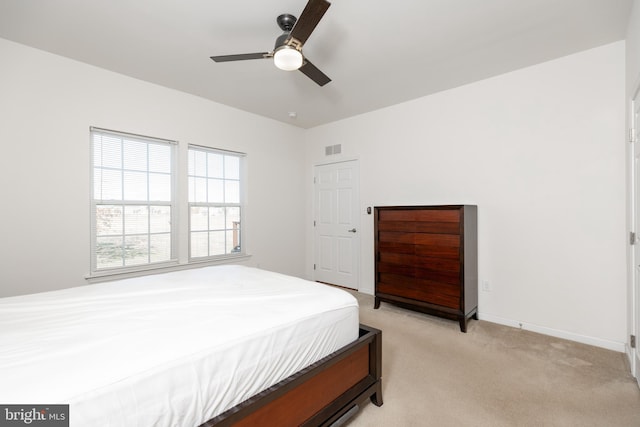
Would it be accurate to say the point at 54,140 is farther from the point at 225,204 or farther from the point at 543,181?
the point at 543,181

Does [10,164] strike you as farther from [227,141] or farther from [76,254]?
[227,141]

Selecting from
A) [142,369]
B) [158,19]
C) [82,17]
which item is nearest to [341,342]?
[142,369]

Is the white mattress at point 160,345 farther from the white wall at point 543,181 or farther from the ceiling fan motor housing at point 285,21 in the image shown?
the white wall at point 543,181

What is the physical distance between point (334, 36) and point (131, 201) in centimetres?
270

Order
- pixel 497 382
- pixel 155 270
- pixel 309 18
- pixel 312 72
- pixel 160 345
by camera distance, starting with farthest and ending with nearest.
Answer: pixel 155 270 < pixel 312 72 < pixel 497 382 < pixel 309 18 < pixel 160 345

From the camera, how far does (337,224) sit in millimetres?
4629

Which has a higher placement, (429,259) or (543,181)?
(543,181)

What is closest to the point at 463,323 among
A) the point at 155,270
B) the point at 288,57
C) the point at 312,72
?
the point at 312,72

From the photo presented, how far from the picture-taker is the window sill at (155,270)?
115 inches

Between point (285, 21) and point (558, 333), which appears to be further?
point (558, 333)

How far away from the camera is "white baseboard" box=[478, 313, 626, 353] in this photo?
8.21ft

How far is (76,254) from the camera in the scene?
9.17ft

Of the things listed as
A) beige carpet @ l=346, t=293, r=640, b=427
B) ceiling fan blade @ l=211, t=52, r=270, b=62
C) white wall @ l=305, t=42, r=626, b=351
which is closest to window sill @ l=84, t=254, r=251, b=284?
beige carpet @ l=346, t=293, r=640, b=427

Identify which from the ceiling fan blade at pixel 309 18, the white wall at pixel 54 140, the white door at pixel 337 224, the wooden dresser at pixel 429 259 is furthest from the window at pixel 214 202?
the ceiling fan blade at pixel 309 18
